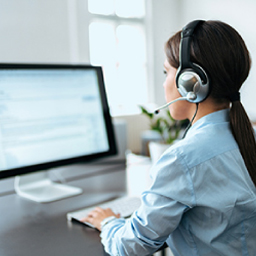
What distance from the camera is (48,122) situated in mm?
1124

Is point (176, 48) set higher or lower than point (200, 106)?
higher

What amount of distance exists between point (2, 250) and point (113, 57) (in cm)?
437

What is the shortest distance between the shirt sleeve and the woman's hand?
0.16m

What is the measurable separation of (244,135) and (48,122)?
2.19 feet

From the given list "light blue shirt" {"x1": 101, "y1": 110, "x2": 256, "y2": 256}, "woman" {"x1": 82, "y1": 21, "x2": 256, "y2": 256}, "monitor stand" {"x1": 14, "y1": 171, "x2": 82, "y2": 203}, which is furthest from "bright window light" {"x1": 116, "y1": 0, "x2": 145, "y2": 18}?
"light blue shirt" {"x1": 101, "y1": 110, "x2": 256, "y2": 256}

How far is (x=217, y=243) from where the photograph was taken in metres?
0.67

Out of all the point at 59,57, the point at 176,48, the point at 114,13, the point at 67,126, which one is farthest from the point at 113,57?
the point at 176,48

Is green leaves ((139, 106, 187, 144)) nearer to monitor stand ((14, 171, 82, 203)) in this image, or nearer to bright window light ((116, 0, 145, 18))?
monitor stand ((14, 171, 82, 203))

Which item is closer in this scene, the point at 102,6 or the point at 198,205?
the point at 198,205

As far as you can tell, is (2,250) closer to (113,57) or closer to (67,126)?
(67,126)

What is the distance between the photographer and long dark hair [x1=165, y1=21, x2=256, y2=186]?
0.71 m

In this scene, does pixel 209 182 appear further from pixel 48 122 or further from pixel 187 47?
pixel 48 122

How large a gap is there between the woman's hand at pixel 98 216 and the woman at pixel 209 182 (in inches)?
2.4

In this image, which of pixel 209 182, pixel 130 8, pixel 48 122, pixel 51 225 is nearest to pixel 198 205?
pixel 209 182
